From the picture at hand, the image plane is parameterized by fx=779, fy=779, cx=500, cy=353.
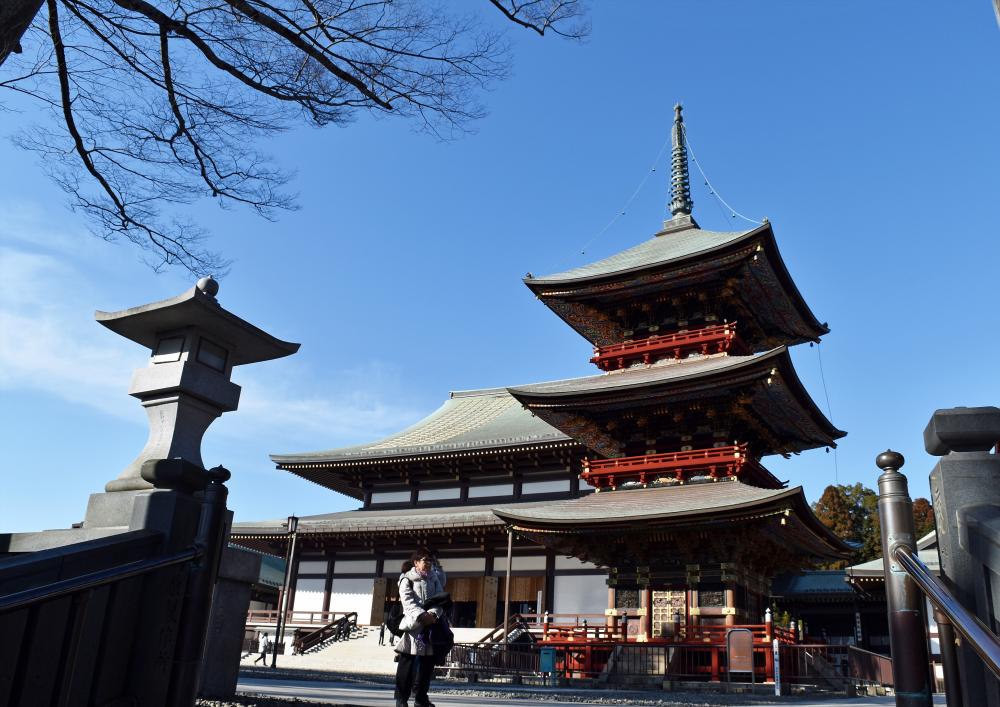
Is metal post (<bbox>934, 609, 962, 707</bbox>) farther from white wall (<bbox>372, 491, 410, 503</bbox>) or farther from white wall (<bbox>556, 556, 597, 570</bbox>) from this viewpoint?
white wall (<bbox>372, 491, 410, 503</bbox>)

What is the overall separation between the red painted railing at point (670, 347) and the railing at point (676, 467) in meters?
2.89

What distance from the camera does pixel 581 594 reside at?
22172mm

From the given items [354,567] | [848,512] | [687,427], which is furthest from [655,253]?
[848,512]

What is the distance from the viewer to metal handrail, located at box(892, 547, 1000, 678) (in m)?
2.61

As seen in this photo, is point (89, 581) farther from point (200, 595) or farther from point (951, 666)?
point (951, 666)

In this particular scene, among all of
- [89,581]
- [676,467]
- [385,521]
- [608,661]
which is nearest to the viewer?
[89,581]

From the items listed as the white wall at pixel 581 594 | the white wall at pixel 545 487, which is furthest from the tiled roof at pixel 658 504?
the white wall at pixel 545 487

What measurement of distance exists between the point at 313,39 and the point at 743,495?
45.4 ft

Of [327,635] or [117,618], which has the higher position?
[117,618]

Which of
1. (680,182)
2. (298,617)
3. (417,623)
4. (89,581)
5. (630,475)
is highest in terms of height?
(680,182)

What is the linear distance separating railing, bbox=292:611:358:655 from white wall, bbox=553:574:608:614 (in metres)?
6.26

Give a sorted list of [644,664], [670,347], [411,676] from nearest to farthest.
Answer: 1. [411,676]
2. [644,664]
3. [670,347]

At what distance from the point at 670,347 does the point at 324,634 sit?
43.0ft

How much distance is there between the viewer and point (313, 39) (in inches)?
280
